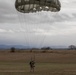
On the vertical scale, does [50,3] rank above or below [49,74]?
above

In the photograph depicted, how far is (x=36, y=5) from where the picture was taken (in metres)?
33.5

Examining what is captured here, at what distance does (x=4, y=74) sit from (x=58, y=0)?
34.8 ft

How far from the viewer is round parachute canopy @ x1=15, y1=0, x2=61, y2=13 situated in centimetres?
3278

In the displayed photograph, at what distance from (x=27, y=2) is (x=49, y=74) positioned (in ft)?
29.1

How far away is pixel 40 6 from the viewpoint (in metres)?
33.6

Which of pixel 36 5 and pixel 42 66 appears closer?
pixel 36 5

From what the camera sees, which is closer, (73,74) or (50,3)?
(50,3)

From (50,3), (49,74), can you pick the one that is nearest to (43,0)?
(50,3)

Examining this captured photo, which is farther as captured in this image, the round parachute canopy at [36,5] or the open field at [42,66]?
the open field at [42,66]

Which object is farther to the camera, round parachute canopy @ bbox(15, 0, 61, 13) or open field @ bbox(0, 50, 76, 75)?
open field @ bbox(0, 50, 76, 75)

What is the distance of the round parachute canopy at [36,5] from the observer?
3278cm

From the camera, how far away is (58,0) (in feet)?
114

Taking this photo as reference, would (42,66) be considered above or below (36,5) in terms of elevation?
above

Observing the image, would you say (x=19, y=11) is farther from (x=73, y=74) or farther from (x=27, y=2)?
(x=73, y=74)
